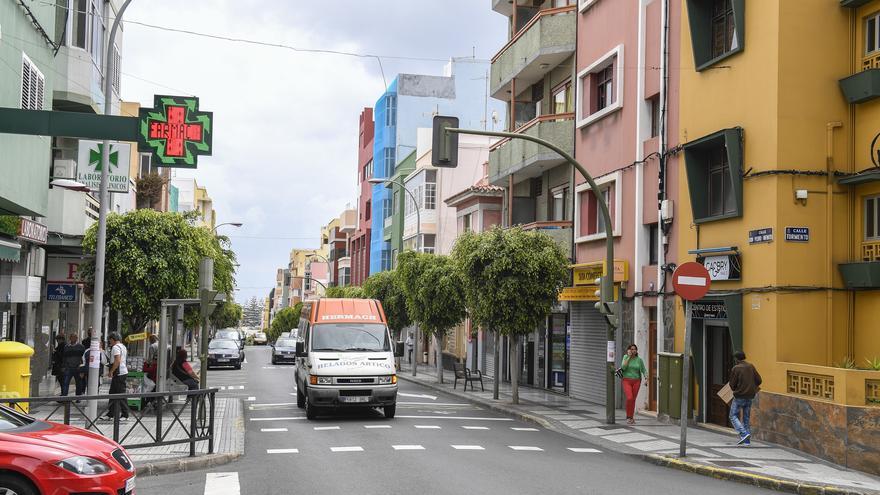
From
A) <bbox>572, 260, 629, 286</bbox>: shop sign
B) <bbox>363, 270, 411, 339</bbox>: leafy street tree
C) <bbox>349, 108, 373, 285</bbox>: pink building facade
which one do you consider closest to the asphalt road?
<bbox>572, 260, 629, 286</bbox>: shop sign

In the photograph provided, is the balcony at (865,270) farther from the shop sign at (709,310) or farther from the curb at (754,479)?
the curb at (754,479)

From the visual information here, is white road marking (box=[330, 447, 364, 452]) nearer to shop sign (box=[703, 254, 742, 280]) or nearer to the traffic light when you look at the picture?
the traffic light

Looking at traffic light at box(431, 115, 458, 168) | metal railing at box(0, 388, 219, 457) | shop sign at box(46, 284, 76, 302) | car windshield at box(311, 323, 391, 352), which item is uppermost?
traffic light at box(431, 115, 458, 168)

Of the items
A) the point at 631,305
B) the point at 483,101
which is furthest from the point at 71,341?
the point at 483,101

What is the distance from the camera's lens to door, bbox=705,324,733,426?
19250 mm

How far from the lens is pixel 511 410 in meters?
23.1

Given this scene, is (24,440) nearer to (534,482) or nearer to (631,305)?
(534,482)

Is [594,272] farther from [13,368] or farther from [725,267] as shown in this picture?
[13,368]

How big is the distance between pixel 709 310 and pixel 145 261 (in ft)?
42.3

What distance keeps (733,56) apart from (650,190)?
4724mm

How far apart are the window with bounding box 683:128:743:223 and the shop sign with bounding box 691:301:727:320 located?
5.82 feet

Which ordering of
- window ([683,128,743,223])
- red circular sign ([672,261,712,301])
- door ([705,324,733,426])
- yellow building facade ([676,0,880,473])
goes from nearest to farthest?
1. red circular sign ([672,261,712,301])
2. yellow building facade ([676,0,880,473])
3. window ([683,128,743,223])
4. door ([705,324,733,426])

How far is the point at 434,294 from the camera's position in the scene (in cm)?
3409

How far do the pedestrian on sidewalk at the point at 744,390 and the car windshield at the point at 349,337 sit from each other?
8006mm
